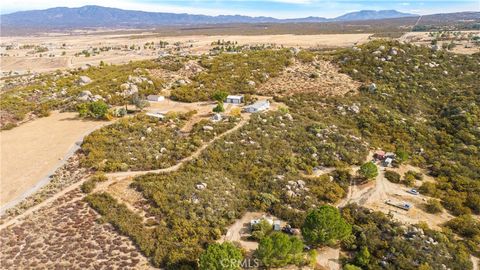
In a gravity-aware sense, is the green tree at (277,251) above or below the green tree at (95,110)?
below

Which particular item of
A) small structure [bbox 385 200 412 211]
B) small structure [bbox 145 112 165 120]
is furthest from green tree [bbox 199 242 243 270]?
small structure [bbox 145 112 165 120]

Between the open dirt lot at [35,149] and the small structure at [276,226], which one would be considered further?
the open dirt lot at [35,149]

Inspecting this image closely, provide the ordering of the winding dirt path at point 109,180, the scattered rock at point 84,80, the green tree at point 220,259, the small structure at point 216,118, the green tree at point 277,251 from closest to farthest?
1. the green tree at point 220,259
2. the green tree at point 277,251
3. the winding dirt path at point 109,180
4. the small structure at point 216,118
5. the scattered rock at point 84,80

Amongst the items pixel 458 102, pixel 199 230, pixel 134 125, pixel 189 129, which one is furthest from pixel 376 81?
pixel 199 230

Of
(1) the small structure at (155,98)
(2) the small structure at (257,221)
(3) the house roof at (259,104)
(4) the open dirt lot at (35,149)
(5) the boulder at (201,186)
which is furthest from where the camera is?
(1) the small structure at (155,98)

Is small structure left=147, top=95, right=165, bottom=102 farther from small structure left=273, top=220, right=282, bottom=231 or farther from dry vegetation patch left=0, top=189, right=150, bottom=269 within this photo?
small structure left=273, top=220, right=282, bottom=231

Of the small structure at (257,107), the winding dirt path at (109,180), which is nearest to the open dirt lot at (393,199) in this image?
the winding dirt path at (109,180)

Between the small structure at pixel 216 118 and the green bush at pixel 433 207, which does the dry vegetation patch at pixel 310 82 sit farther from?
the green bush at pixel 433 207

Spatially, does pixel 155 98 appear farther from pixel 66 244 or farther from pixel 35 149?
pixel 66 244
